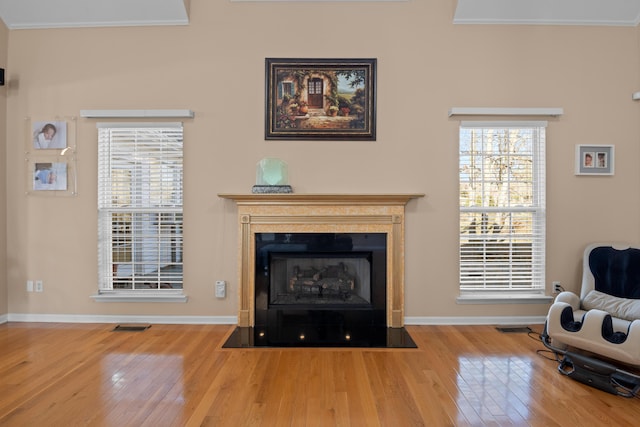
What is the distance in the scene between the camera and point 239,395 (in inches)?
89.4

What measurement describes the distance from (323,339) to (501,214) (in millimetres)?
2249

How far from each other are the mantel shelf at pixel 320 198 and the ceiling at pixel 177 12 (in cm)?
187

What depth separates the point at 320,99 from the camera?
3.64 metres

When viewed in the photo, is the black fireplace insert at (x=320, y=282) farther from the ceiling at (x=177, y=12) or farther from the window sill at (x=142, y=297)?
the ceiling at (x=177, y=12)

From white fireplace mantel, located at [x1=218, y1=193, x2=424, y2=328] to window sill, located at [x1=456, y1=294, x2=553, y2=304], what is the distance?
0.68 m

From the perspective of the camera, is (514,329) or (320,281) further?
(320,281)

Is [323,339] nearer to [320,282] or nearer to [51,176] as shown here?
[320,282]

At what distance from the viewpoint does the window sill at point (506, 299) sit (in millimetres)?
3625

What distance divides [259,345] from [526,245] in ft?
9.45

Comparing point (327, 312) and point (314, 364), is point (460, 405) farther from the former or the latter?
point (327, 312)

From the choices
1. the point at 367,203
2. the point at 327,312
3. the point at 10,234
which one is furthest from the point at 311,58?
the point at 10,234

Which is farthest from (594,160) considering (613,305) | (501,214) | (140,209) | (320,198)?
(140,209)

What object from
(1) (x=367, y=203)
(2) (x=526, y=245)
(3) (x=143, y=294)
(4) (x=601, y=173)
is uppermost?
(4) (x=601, y=173)

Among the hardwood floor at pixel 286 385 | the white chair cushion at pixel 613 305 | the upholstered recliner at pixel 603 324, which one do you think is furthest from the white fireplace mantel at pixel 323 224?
the white chair cushion at pixel 613 305
